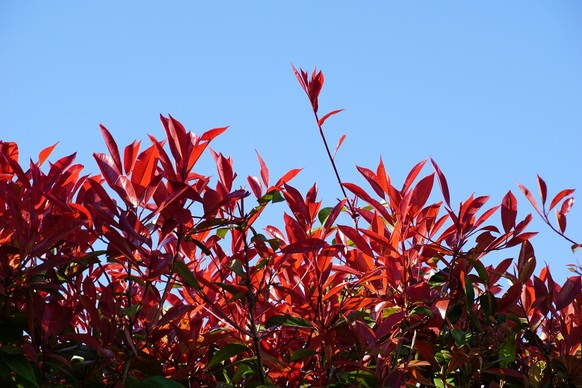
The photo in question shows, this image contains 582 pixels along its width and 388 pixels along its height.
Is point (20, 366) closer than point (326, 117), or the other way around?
point (20, 366)

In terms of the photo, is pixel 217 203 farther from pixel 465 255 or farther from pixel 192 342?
pixel 465 255

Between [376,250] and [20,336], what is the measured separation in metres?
0.82

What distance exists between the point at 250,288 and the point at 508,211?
679 mm

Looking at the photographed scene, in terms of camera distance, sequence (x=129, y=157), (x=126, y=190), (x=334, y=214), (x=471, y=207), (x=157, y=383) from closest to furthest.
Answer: (x=157, y=383)
(x=126, y=190)
(x=129, y=157)
(x=334, y=214)
(x=471, y=207)

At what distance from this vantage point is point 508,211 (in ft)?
5.90

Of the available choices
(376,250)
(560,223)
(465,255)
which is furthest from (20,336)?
(560,223)

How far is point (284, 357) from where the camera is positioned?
5.94 ft

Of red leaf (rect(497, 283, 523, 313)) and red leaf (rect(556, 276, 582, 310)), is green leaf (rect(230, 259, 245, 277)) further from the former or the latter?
red leaf (rect(556, 276, 582, 310))

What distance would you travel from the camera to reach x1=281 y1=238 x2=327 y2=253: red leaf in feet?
5.03

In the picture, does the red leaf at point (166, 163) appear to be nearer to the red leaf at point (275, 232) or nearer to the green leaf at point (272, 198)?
the green leaf at point (272, 198)

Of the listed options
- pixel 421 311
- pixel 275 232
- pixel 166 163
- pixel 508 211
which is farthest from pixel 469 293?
pixel 166 163

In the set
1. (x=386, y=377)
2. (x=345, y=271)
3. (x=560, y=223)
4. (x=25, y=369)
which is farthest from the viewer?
(x=560, y=223)

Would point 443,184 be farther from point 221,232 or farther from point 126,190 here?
point 126,190

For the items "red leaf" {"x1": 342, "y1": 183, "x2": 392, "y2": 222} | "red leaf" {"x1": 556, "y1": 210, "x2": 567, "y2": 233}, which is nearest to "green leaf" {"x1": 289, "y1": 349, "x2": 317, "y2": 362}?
"red leaf" {"x1": 342, "y1": 183, "x2": 392, "y2": 222}
